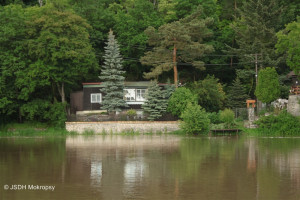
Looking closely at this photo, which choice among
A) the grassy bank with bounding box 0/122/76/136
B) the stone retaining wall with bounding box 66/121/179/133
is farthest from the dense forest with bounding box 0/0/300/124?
the stone retaining wall with bounding box 66/121/179/133

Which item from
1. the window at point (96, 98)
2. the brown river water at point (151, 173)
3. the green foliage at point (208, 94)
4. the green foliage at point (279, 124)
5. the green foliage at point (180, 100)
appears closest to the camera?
the brown river water at point (151, 173)

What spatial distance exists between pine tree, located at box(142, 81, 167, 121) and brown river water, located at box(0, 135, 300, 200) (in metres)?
15.3

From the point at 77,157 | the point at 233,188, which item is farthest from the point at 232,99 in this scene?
the point at 233,188

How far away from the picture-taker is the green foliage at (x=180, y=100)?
44.4m

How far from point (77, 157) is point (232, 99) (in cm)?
2987

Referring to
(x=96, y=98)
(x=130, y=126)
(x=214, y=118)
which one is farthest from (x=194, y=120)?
(x=96, y=98)

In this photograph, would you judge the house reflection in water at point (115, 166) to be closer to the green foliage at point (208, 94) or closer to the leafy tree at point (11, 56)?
the green foliage at point (208, 94)

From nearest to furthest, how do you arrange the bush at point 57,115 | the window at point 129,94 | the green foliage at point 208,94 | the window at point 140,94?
the bush at point 57,115 < the green foliage at point 208,94 < the window at point 129,94 < the window at point 140,94

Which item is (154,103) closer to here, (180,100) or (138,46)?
(180,100)

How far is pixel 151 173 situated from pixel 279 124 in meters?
Result: 24.6

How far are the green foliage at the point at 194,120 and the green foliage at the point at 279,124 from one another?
534cm

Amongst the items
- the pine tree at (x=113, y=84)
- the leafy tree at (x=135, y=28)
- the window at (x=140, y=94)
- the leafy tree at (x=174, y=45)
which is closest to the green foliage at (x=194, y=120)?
the leafy tree at (x=174, y=45)

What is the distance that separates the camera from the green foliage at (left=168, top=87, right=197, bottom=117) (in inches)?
1747

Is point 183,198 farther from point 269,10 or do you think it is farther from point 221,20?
point 221,20
